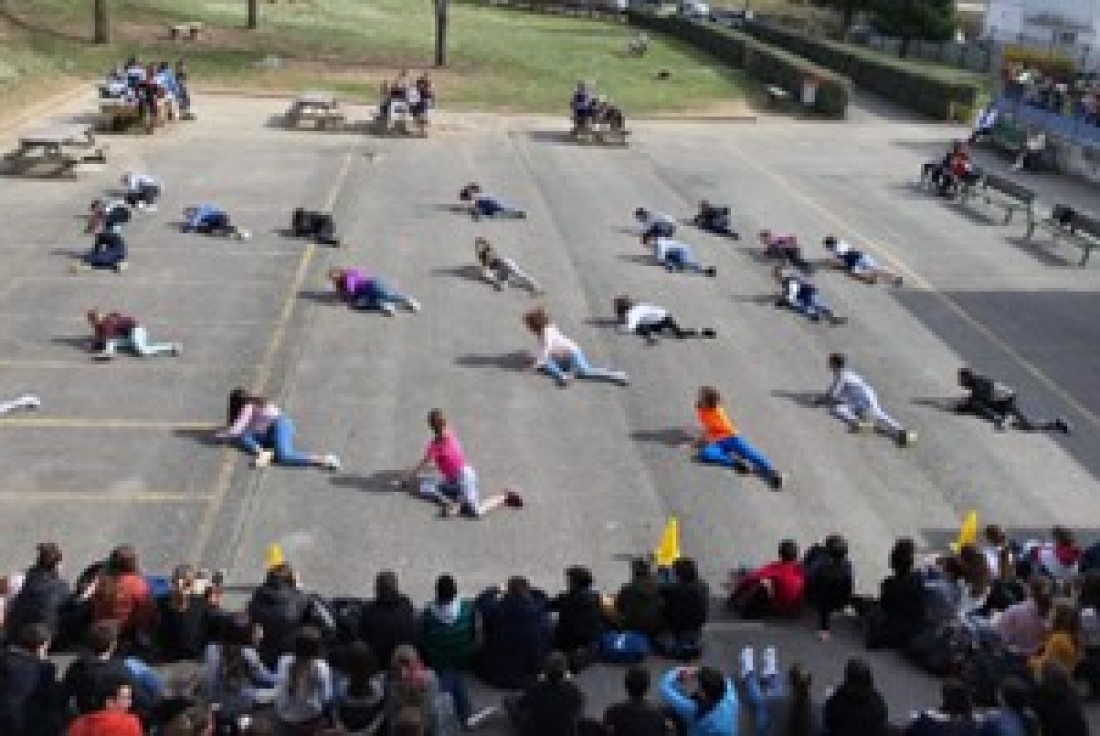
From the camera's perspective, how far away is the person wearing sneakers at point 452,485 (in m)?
14.2

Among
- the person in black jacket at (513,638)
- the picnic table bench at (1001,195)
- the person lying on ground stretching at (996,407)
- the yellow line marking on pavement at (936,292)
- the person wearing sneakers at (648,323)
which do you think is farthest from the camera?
the picnic table bench at (1001,195)

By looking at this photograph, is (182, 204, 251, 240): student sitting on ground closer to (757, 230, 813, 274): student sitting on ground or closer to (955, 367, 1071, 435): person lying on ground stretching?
(757, 230, 813, 274): student sitting on ground

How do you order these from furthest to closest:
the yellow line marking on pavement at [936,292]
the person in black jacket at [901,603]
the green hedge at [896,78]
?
the green hedge at [896,78]
the yellow line marking on pavement at [936,292]
the person in black jacket at [901,603]

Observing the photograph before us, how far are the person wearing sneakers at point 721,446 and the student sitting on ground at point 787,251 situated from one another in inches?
377

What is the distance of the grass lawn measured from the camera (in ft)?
142

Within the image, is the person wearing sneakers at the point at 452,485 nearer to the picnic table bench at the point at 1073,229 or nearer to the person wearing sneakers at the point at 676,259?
the person wearing sneakers at the point at 676,259

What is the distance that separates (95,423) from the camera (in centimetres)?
1590

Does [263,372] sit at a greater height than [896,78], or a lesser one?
lesser


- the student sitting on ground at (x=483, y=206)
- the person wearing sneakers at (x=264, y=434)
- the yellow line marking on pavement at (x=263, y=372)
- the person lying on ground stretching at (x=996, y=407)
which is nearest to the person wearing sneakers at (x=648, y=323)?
the person lying on ground stretching at (x=996, y=407)

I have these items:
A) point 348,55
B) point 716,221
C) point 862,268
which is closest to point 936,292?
point 862,268

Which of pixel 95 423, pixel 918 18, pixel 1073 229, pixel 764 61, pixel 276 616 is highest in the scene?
pixel 918 18

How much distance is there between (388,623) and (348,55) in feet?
136

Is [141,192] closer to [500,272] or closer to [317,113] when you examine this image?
[500,272]

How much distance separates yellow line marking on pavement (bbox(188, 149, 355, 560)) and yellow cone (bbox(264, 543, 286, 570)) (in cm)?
64
